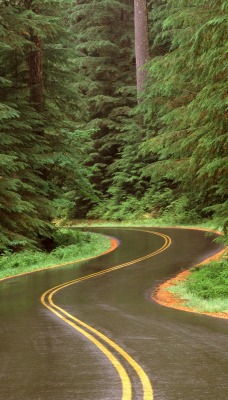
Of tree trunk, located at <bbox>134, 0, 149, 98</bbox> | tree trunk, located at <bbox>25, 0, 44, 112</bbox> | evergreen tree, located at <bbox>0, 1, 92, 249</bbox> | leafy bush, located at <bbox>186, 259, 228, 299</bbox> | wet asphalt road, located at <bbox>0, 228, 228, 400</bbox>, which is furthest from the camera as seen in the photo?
tree trunk, located at <bbox>134, 0, 149, 98</bbox>

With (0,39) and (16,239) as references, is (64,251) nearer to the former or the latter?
(16,239)

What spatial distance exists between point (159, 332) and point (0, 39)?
17.1 metres

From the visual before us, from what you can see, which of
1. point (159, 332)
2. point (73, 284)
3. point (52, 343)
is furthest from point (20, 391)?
point (73, 284)

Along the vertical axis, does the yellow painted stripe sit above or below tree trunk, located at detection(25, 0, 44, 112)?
below

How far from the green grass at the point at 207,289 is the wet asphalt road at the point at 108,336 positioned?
3.04ft

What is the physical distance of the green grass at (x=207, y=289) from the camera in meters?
14.7

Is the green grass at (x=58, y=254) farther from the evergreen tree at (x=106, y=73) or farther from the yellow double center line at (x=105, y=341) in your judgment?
the evergreen tree at (x=106, y=73)

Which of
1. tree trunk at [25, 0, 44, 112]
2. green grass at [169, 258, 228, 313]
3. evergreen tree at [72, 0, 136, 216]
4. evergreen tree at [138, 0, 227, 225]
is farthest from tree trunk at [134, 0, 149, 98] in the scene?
green grass at [169, 258, 228, 313]

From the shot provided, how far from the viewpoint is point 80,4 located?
56375mm

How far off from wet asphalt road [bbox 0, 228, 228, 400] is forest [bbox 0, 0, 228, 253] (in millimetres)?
4366

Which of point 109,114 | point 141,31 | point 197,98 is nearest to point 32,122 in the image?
point 197,98

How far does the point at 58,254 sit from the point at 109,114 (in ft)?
90.9

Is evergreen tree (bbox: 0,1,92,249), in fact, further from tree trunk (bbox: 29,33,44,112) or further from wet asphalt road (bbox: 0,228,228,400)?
wet asphalt road (bbox: 0,228,228,400)

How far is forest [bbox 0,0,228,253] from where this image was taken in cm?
1783
